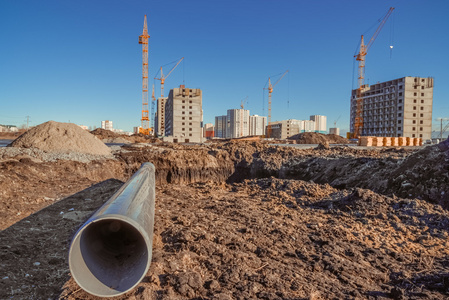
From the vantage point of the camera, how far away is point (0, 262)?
13.1ft

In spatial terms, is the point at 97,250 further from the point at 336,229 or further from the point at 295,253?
the point at 336,229

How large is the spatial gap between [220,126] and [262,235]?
11663 cm

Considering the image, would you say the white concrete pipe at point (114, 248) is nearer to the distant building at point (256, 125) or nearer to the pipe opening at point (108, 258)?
the pipe opening at point (108, 258)

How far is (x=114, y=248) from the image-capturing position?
11.5 feet

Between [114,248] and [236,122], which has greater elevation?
[236,122]

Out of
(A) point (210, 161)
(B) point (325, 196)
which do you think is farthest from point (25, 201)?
(A) point (210, 161)

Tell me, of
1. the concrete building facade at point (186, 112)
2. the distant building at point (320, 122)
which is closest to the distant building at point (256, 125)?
the distant building at point (320, 122)

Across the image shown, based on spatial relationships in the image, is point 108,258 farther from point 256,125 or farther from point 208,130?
point 208,130

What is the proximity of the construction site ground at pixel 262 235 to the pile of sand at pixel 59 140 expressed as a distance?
1945 mm

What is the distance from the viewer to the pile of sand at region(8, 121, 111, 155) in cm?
1280

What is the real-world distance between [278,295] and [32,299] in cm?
311

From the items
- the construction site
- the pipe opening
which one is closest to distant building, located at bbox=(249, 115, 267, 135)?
the construction site

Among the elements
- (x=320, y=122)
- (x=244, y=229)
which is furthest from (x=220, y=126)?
(x=244, y=229)

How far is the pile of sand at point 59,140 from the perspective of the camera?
42.0ft
